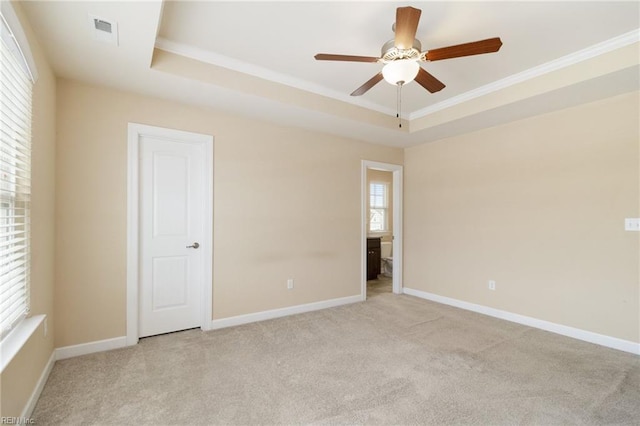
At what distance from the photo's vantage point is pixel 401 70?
82.2 inches

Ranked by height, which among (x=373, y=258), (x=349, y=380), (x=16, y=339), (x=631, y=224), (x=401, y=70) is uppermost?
(x=401, y=70)


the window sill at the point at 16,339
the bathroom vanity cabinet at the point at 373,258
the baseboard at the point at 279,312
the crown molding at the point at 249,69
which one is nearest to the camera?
the window sill at the point at 16,339

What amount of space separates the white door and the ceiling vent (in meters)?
1.10

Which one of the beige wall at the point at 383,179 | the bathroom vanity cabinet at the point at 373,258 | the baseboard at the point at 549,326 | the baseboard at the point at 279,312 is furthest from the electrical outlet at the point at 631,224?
the beige wall at the point at 383,179

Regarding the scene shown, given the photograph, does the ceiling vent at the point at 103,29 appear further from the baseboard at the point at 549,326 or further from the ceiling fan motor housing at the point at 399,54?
the baseboard at the point at 549,326

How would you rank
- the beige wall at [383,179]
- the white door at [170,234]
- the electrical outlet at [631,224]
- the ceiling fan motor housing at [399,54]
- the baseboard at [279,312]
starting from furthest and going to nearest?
the beige wall at [383,179] → the baseboard at [279,312] → the white door at [170,234] → the electrical outlet at [631,224] → the ceiling fan motor housing at [399,54]

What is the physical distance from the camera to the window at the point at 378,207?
22.8 feet

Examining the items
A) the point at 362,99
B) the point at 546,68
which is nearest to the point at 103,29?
the point at 362,99

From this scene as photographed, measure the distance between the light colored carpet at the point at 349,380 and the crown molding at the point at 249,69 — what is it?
266 centimetres

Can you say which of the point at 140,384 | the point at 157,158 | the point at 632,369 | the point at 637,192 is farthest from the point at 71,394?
the point at 637,192

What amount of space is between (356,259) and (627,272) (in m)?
2.94

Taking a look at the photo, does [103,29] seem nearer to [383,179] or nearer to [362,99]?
[362,99]

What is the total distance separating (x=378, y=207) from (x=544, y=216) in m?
3.82

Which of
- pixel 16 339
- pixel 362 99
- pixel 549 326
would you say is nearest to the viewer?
pixel 16 339
